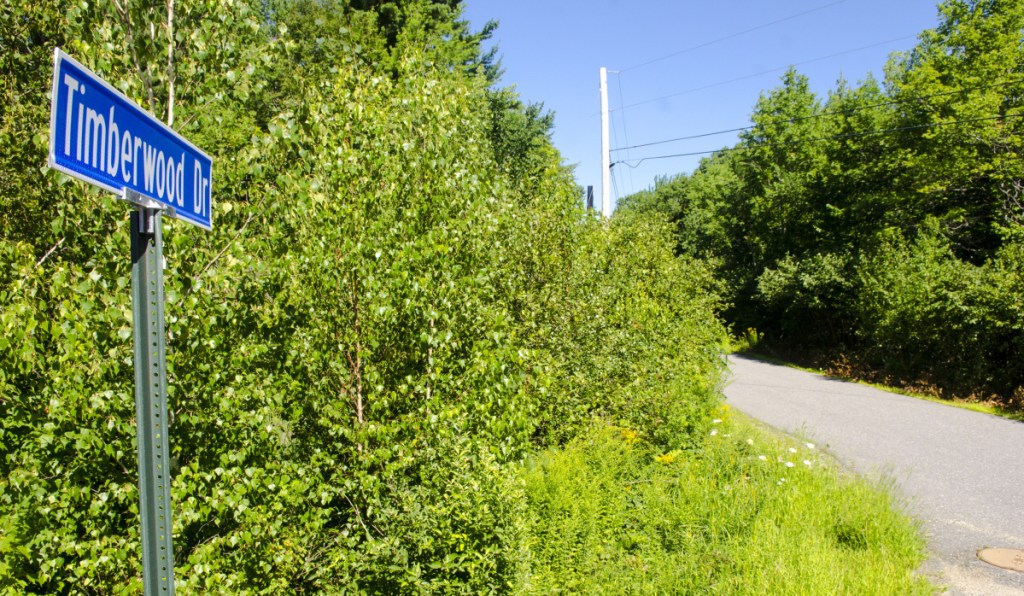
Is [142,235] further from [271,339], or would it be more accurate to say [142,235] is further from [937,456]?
[937,456]

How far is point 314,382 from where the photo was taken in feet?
12.0

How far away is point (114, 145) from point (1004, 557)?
7.91 m

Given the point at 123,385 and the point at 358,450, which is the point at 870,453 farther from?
the point at 123,385

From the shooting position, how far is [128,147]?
1.36 m

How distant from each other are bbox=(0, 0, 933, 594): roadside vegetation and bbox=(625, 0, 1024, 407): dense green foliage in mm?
12738

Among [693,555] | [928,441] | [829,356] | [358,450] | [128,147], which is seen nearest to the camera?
[128,147]

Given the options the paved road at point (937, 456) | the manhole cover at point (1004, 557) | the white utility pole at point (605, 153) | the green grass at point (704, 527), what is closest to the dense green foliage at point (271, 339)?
the green grass at point (704, 527)

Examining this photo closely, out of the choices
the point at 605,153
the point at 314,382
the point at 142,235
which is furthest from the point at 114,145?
the point at 605,153

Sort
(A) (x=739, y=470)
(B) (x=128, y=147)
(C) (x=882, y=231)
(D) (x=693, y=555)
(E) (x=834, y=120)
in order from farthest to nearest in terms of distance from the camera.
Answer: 1. (E) (x=834, y=120)
2. (C) (x=882, y=231)
3. (A) (x=739, y=470)
4. (D) (x=693, y=555)
5. (B) (x=128, y=147)

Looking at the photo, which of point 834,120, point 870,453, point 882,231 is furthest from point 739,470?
point 834,120

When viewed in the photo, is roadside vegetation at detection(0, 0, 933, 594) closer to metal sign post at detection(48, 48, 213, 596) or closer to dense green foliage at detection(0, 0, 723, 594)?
dense green foliage at detection(0, 0, 723, 594)

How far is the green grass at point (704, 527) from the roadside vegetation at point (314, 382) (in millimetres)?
33

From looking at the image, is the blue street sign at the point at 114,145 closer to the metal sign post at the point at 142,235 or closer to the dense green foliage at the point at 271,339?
the metal sign post at the point at 142,235

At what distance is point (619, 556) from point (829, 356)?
2258 cm
